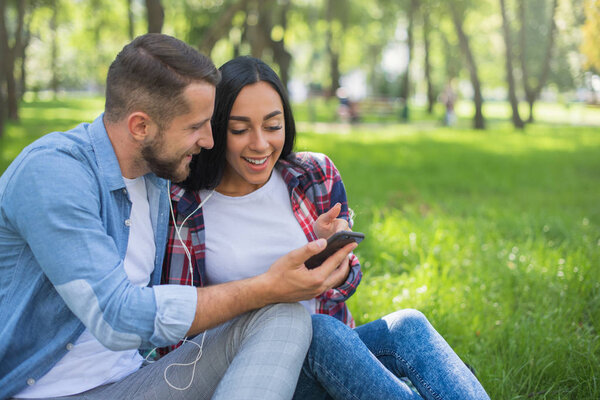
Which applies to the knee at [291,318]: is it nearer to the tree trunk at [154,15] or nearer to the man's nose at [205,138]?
the man's nose at [205,138]

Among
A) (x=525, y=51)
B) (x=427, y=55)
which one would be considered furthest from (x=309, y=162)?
(x=427, y=55)

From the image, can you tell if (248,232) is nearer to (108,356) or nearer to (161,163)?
(161,163)

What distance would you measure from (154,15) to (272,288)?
6.54 metres

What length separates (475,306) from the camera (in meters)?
4.03

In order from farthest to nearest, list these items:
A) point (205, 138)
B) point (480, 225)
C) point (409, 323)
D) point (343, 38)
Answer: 1. point (343, 38)
2. point (480, 225)
3. point (409, 323)
4. point (205, 138)

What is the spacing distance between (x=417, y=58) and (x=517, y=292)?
156ft

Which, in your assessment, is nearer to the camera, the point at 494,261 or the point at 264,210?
the point at 264,210

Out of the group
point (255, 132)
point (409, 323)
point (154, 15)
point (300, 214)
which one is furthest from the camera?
point (154, 15)

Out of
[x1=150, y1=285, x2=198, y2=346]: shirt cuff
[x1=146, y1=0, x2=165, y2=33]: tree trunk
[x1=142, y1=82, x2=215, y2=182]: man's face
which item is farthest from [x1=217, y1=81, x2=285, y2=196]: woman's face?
[x1=146, y1=0, x2=165, y2=33]: tree trunk

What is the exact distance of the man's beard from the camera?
2168 mm

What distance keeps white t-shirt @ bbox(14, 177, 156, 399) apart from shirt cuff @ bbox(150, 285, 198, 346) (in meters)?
0.33

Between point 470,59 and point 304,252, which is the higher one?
point 470,59

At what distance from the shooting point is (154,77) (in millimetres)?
2047

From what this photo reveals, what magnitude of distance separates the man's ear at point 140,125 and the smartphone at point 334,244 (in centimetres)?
79
